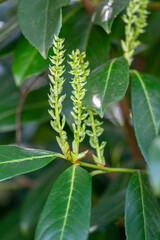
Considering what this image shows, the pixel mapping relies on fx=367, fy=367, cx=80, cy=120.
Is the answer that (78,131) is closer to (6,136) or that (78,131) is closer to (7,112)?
(7,112)

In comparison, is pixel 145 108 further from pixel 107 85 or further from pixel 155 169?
pixel 155 169

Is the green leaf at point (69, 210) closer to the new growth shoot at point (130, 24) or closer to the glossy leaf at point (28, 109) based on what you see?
the new growth shoot at point (130, 24)

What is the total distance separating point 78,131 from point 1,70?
102 cm

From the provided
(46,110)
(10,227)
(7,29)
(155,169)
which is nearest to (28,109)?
(46,110)

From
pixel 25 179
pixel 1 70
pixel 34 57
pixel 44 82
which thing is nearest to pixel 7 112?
pixel 44 82

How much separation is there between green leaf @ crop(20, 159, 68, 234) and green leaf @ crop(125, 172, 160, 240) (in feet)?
2.15

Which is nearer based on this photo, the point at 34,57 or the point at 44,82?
the point at 34,57

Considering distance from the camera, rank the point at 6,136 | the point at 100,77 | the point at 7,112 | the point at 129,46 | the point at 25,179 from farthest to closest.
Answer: the point at 25,179
the point at 6,136
the point at 7,112
the point at 129,46
the point at 100,77

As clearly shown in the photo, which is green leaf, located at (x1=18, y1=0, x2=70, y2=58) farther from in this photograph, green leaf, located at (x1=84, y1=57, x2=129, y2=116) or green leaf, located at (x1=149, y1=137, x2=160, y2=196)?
green leaf, located at (x1=149, y1=137, x2=160, y2=196)

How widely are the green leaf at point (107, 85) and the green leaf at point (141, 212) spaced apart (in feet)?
0.52

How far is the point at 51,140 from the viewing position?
165cm

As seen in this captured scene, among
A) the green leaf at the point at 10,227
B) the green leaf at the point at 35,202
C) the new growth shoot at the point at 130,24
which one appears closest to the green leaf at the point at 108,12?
the new growth shoot at the point at 130,24

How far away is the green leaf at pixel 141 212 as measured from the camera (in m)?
0.58

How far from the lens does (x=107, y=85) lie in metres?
0.61
